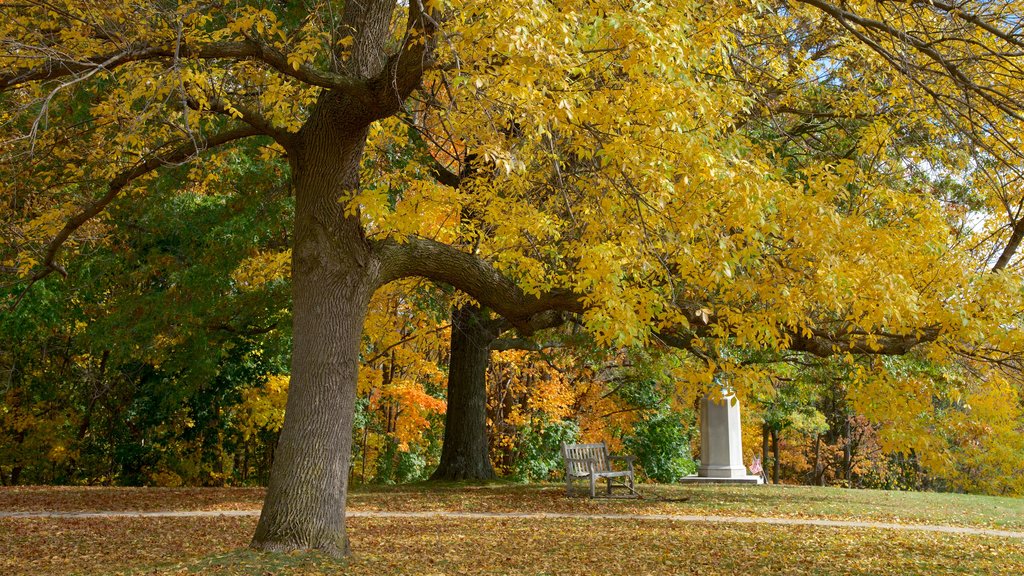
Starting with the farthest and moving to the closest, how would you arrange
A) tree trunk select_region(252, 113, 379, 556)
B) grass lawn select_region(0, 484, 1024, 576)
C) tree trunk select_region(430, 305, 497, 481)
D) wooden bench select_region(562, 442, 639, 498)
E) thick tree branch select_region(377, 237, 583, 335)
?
tree trunk select_region(430, 305, 497, 481)
wooden bench select_region(562, 442, 639, 498)
thick tree branch select_region(377, 237, 583, 335)
tree trunk select_region(252, 113, 379, 556)
grass lawn select_region(0, 484, 1024, 576)

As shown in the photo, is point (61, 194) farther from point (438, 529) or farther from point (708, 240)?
point (708, 240)

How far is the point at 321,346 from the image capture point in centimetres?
723

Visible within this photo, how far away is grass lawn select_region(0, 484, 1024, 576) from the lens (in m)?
6.58

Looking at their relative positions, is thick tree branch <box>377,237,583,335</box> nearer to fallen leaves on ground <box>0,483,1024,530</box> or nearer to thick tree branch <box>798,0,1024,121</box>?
fallen leaves on ground <box>0,483,1024,530</box>

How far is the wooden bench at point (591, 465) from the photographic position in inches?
512

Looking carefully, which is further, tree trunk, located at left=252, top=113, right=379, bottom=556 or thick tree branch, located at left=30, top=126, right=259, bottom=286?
thick tree branch, located at left=30, top=126, right=259, bottom=286

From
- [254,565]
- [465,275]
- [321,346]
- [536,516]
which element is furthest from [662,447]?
[254,565]

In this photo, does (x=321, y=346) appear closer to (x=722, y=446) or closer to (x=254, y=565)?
(x=254, y=565)

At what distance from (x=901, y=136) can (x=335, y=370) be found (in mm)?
8591

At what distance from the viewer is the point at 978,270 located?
9.43 m

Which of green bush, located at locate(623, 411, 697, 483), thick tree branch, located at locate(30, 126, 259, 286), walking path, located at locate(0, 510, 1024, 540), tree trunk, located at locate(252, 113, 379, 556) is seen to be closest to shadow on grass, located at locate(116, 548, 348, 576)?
tree trunk, located at locate(252, 113, 379, 556)

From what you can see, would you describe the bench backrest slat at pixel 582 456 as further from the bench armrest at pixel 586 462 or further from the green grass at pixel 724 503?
the green grass at pixel 724 503

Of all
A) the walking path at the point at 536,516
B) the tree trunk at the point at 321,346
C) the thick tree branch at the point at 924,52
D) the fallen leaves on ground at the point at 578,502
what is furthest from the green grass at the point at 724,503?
the thick tree branch at the point at 924,52

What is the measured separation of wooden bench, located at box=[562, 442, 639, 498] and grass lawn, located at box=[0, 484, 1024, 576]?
587 mm
